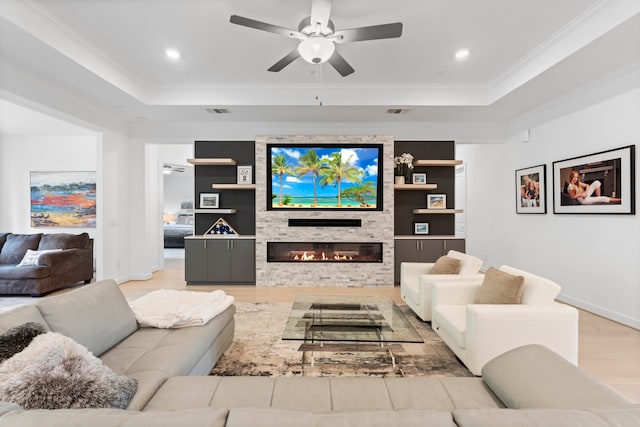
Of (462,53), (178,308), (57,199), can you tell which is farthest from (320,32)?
(57,199)

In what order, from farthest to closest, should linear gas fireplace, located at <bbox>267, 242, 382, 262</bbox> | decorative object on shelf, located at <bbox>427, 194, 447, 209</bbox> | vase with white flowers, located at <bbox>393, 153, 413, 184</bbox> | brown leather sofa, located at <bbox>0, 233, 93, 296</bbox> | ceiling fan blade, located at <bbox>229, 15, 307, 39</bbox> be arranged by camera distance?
decorative object on shelf, located at <bbox>427, 194, 447, 209</bbox>, vase with white flowers, located at <bbox>393, 153, 413, 184</bbox>, linear gas fireplace, located at <bbox>267, 242, 382, 262</bbox>, brown leather sofa, located at <bbox>0, 233, 93, 296</bbox>, ceiling fan blade, located at <bbox>229, 15, 307, 39</bbox>

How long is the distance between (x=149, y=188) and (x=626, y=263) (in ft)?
24.5

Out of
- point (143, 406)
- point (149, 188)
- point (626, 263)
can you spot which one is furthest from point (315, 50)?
point (149, 188)

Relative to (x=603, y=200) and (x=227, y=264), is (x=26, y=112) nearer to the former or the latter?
(x=227, y=264)

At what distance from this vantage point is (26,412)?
Result: 78 cm

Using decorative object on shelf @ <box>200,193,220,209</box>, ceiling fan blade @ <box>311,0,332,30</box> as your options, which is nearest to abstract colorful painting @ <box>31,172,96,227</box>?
decorative object on shelf @ <box>200,193,220,209</box>

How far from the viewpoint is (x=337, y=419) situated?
2.64 feet

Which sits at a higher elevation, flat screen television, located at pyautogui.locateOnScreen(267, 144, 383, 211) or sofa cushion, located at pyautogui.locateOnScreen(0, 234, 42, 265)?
flat screen television, located at pyautogui.locateOnScreen(267, 144, 383, 211)

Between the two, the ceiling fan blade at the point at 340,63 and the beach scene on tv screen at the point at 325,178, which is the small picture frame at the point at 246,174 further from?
the ceiling fan blade at the point at 340,63

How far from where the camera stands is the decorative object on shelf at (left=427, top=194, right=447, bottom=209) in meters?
5.86

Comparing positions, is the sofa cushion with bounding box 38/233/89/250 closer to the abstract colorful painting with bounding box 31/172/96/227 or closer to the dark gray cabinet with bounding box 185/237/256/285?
the abstract colorful painting with bounding box 31/172/96/227

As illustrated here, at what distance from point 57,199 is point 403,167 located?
6996mm

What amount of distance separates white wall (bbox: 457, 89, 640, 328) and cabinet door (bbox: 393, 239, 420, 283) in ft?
5.64

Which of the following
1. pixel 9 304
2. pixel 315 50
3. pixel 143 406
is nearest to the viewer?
pixel 143 406
